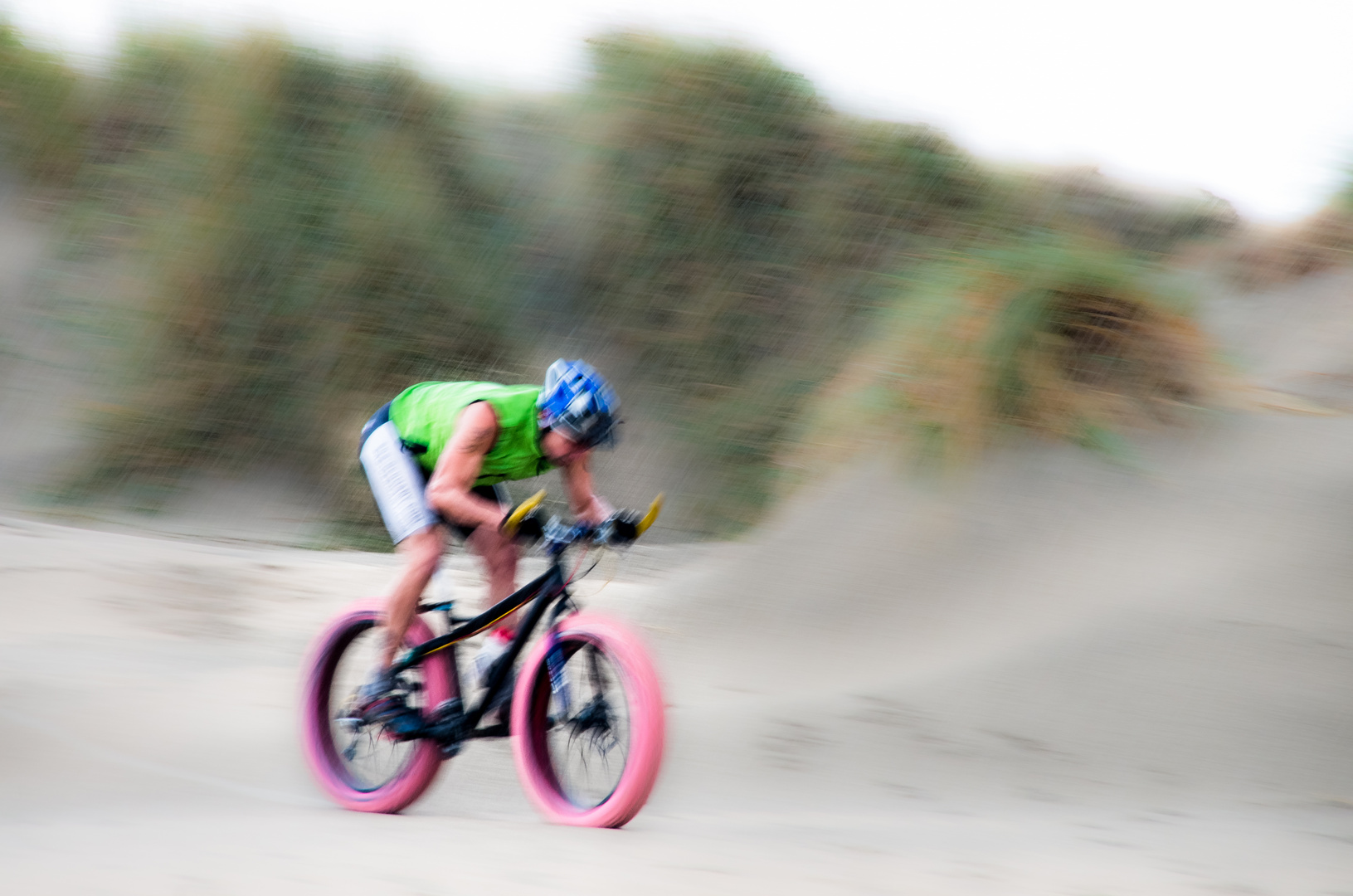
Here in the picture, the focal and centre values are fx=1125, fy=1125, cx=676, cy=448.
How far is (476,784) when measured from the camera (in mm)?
4996

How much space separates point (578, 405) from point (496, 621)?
860 mm

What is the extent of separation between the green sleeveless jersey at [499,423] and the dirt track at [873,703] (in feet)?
4.15

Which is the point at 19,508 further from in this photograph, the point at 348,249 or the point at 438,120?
the point at 438,120

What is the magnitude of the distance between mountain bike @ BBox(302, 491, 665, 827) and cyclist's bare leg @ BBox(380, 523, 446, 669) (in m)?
0.10

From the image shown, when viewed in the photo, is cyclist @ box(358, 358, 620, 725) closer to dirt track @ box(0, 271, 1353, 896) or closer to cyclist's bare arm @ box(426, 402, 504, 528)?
cyclist's bare arm @ box(426, 402, 504, 528)

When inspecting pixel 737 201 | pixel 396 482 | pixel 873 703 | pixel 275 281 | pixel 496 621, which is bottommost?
pixel 873 703

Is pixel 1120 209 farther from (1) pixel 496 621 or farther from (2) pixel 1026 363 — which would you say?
(1) pixel 496 621

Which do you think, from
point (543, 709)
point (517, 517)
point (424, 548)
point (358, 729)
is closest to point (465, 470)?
point (517, 517)

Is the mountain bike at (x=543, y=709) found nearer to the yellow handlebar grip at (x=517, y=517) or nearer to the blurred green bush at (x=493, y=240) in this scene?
the yellow handlebar grip at (x=517, y=517)

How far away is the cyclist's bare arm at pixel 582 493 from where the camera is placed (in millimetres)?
4102

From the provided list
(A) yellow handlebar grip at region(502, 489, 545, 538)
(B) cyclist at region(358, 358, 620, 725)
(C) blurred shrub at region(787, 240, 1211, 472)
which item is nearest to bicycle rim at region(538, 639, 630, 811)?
(B) cyclist at region(358, 358, 620, 725)

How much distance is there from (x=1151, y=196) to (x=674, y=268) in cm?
522

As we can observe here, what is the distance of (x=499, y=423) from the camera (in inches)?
154

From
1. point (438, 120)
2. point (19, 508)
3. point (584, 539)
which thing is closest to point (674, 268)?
point (438, 120)
